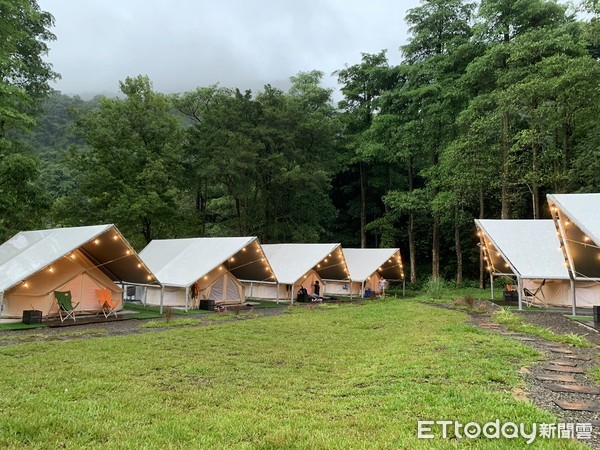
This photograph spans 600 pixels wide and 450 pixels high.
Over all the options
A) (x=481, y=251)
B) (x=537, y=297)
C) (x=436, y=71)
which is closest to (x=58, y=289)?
(x=537, y=297)

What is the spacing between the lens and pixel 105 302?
1348 cm

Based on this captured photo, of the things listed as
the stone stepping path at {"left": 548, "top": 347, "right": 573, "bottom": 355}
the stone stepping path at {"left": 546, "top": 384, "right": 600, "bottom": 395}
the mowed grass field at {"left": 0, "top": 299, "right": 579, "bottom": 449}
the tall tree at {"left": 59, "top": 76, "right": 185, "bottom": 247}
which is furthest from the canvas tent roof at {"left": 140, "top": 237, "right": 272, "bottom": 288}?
the stone stepping path at {"left": 546, "top": 384, "right": 600, "bottom": 395}

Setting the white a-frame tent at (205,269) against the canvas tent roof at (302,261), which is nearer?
the white a-frame tent at (205,269)

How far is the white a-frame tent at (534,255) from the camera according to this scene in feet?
49.6

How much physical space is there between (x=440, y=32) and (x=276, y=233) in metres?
18.8

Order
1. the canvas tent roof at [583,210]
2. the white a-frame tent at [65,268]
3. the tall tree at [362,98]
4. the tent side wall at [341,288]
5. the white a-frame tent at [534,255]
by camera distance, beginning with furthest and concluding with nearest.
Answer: the tall tree at [362,98] < the tent side wall at [341,288] < the white a-frame tent at [534,255] < the white a-frame tent at [65,268] < the canvas tent roof at [583,210]

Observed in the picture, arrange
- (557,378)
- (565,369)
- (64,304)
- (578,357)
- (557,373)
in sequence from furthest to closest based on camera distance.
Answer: (64,304)
(578,357)
(565,369)
(557,373)
(557,378)

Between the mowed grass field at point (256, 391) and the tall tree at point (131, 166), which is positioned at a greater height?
the tall tree at point (131, 166)

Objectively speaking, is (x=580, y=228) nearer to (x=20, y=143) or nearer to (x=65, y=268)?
(x=65, y=268)

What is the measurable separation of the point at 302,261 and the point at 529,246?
34.7 ft

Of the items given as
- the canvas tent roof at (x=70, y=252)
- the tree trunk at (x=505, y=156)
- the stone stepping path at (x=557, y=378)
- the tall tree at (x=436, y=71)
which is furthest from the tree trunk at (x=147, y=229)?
the stone stepping path at (x=557, y=378)

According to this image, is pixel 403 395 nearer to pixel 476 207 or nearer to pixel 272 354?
pixel 272 354

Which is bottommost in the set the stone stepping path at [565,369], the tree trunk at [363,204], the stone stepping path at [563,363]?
the stone stepping path at [563,363]

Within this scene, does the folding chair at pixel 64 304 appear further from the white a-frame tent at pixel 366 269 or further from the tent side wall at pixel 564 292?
the tent side wall at pixel 564 292
